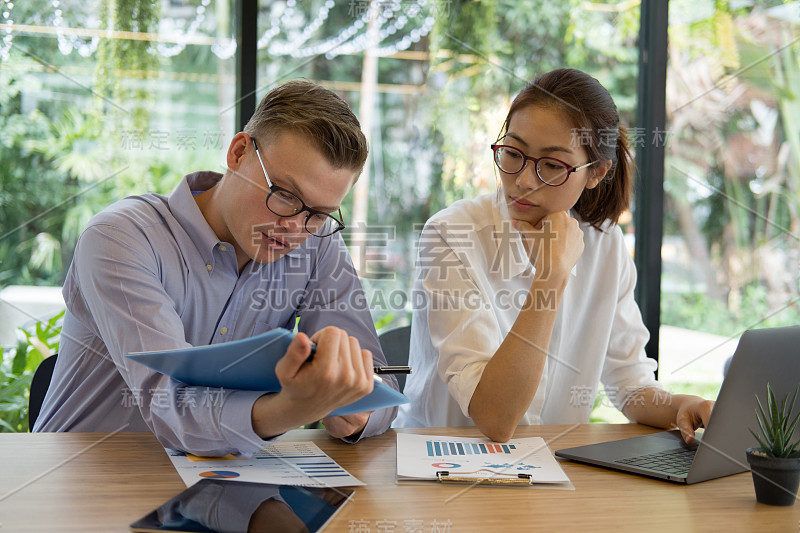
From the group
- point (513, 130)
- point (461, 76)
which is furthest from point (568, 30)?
point (513, 130)

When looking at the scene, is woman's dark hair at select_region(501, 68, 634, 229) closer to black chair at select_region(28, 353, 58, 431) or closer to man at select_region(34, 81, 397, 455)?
man at select_region(34, 81, 397, 455)

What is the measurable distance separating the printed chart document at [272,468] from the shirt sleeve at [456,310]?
1.26 ft

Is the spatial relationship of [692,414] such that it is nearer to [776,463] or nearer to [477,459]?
[776,463]

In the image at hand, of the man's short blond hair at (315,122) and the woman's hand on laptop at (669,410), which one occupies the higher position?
the man's short blond hair at (315,122)

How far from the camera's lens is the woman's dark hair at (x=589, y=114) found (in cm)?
158

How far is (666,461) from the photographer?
3.99 ft

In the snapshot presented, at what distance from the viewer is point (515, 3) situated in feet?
9.25

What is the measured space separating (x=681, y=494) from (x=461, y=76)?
2039 millimetres

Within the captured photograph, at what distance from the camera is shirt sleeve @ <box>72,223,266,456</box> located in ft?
3.49

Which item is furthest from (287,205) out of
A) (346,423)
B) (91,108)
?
(91,108)

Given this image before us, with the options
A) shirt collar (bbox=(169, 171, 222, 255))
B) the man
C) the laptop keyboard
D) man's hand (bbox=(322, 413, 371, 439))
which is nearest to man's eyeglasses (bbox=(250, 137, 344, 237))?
the man

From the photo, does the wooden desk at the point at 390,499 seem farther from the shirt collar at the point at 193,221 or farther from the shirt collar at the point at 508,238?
the shirt collar at the point at 508,238

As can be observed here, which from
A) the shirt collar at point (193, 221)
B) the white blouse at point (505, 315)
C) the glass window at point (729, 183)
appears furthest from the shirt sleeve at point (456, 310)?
the glass window at point (729, 183)

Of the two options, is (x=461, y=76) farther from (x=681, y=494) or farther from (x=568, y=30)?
(x=681, y=494)
